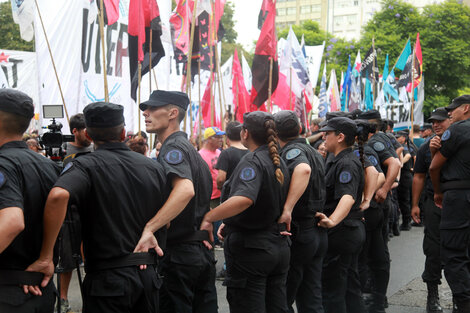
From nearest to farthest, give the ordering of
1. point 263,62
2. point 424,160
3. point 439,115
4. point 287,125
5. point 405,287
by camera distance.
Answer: point 287,125
point 424,160
point 439,115
point 405,287
point 263,62

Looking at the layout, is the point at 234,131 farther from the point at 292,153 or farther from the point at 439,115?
the point at 292,153

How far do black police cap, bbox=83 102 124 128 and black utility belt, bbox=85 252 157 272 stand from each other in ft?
2.55

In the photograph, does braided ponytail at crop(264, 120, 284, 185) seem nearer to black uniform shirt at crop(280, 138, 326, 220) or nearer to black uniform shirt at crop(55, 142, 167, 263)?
black uniform shirt at crop(280, 138, 326, 220)

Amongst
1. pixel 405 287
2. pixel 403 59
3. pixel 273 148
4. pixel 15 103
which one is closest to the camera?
pixel 15 103

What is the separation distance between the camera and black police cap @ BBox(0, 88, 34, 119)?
3.08m

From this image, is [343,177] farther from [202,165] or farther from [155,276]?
[155,276]

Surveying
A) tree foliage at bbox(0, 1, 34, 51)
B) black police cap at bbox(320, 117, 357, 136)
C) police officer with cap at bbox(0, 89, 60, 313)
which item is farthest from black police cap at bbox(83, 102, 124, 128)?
tree foliage at bbox(0, 1, 34, 51)

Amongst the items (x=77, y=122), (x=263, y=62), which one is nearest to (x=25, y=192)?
(x=77, y=122)

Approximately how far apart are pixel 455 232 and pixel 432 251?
0.65 metres

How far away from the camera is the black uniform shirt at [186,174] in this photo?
374cm

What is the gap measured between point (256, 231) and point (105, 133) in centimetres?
141

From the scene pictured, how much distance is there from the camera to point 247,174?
4121mm

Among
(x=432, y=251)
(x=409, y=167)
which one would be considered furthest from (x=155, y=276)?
(x=409, y=167)

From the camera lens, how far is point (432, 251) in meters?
6.16
